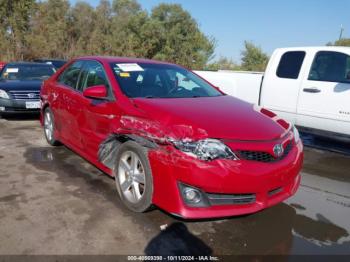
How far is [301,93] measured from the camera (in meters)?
6.50

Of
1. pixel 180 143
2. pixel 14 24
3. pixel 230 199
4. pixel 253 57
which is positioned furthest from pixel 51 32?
pixel 230 199

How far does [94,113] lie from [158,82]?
0.87 metres

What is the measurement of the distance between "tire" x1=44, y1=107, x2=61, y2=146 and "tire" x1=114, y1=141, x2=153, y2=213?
246 cm

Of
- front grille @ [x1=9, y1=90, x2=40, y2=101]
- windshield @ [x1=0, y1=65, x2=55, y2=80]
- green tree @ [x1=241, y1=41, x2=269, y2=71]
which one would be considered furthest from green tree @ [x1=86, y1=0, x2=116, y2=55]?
front grille @ [x1=9, y1=90, x2=40, y2=101]

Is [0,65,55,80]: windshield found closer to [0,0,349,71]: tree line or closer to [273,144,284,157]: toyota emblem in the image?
[273,144,284,157]: toyota emblem

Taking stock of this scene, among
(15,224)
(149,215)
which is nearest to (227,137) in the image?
(149,215)

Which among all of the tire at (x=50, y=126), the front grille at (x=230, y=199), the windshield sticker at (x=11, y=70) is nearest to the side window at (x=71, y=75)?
the tire at (x=50, y=126)

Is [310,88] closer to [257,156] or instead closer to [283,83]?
[283,83]

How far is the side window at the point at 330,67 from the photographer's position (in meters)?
6.11

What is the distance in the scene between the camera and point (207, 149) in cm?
309

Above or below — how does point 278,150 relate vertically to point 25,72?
below

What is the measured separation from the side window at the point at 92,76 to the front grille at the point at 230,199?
1.90 m

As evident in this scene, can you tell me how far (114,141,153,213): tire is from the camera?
133 inches

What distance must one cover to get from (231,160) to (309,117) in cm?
389
